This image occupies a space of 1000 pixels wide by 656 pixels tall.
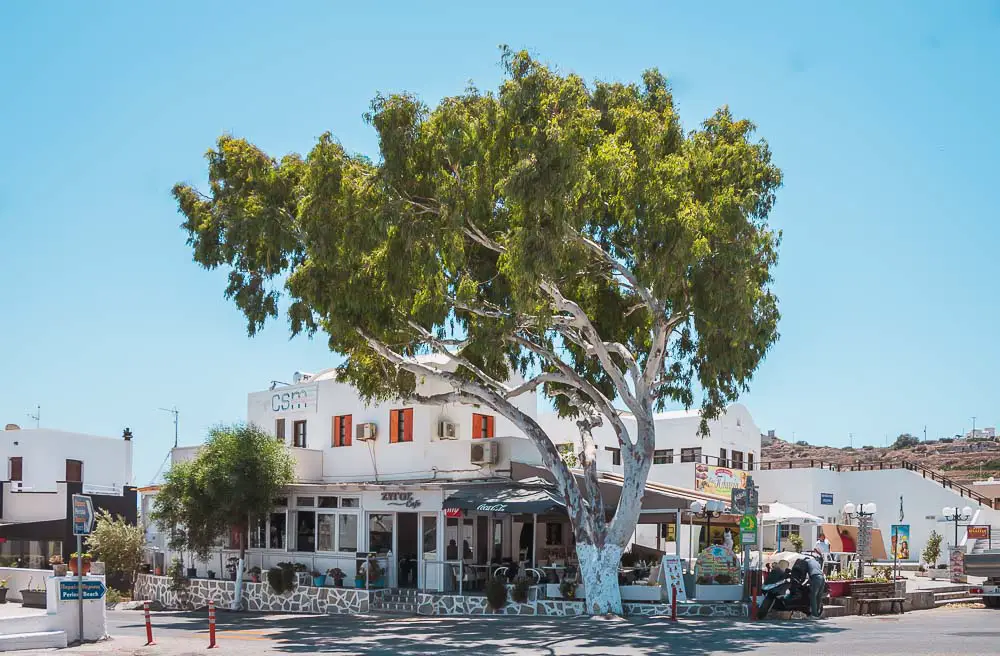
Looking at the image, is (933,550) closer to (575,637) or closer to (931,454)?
(575,637)

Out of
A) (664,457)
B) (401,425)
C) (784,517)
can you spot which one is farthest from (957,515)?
(401,425)

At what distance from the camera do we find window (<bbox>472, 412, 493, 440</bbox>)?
32.7m

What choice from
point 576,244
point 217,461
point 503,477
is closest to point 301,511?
point 217,461

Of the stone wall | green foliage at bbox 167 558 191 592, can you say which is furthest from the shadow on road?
green foliage at bbox 167 558 191 592

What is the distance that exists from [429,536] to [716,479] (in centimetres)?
1509

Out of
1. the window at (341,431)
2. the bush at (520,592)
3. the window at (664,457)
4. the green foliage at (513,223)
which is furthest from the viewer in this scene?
the window at (664,457)

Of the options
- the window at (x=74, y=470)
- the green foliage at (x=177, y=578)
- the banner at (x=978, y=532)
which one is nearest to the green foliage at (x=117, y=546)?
the green foliage at (x=177, y=578)

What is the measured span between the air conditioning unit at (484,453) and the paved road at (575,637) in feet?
17.4

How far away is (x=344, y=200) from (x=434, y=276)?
8.64 feet

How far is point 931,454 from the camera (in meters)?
96.2

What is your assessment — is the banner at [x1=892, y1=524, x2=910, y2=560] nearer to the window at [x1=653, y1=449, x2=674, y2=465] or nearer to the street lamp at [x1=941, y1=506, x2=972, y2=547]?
the street lamp at [x1=941, y1=506, x2=972, y2=547]

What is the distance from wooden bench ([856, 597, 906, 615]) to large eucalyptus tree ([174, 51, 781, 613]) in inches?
235

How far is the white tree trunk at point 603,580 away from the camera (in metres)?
24.9

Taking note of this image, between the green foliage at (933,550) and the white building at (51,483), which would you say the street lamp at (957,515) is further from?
the white building at (51,483)
